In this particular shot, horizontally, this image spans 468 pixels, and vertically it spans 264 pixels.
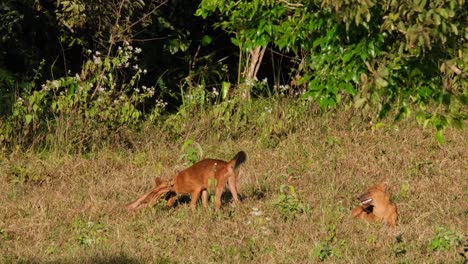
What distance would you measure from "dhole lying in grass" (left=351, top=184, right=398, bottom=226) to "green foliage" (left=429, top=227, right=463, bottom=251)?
0.64 metres

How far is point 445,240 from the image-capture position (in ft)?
20.8

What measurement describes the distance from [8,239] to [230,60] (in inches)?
283

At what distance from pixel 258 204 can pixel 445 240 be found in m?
1.74

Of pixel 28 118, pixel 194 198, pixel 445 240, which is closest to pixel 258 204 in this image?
pixel 194 198

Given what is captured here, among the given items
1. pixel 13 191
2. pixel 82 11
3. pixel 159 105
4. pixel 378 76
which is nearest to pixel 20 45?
pixel 82 11

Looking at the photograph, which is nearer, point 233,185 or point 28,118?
point 233,185

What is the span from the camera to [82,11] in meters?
10.7

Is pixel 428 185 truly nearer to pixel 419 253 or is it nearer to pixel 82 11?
pixel 419 253

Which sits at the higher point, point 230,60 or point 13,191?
point 13,191

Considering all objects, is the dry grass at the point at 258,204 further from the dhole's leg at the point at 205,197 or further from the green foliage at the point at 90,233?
the dhole's leg at the point at 205,197

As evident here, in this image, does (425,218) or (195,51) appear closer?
(425,218)

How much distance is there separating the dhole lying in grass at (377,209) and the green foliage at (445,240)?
642 millimetres

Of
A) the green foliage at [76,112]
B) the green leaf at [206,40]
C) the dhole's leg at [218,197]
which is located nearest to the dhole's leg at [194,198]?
the dhole's leg at [218,197]

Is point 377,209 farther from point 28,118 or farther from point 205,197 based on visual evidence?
point 28,118
